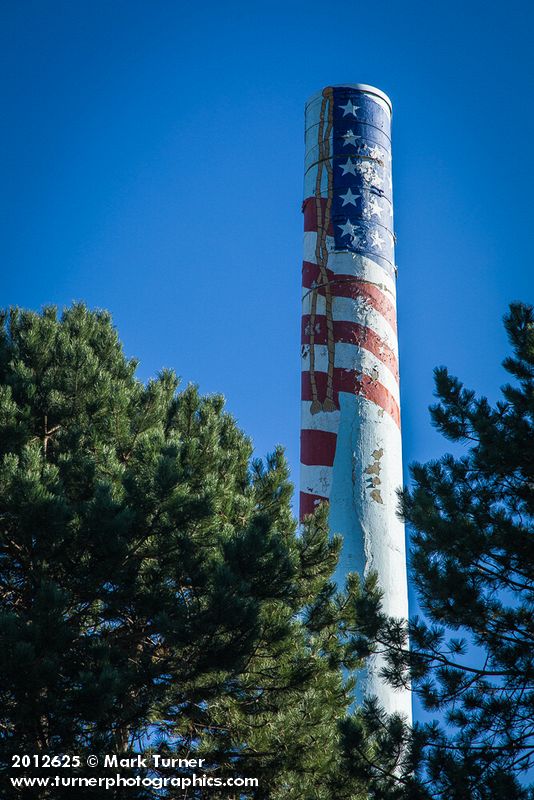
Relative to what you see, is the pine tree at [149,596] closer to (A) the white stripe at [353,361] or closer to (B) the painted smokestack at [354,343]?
(B) the painted smokestack at [354,343]

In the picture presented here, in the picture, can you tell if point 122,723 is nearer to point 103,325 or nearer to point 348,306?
point 103,325

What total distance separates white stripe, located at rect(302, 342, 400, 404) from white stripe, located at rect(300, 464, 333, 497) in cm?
145

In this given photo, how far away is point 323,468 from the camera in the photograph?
544 inches

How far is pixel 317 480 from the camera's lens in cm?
1382

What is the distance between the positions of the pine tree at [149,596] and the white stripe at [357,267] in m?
4.74

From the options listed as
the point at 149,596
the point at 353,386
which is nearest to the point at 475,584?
the point at 149,596

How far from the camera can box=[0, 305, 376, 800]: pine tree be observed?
818cm

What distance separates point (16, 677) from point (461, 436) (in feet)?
14.2

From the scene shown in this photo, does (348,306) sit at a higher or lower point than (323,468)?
higher

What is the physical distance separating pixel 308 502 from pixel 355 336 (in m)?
2.47

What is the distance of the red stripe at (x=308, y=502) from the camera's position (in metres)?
13.6

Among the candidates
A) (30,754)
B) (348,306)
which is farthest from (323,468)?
(30,754)

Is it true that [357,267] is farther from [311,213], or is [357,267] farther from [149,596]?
[149,596]

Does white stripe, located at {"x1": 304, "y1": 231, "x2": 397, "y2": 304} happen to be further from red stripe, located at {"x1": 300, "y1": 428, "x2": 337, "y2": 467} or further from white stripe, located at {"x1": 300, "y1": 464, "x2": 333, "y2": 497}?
white stripe, located at {"x1": 300, "y1": 464, "x2": 333, "y2": 497}
